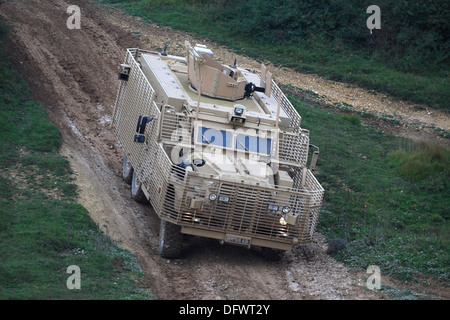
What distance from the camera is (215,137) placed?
14273 mm

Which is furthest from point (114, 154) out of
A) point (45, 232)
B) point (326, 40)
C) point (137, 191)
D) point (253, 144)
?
point (326, 40)

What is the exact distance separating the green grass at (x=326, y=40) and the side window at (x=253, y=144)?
13033 mm

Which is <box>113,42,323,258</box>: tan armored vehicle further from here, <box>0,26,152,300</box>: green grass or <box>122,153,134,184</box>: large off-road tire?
<box>0,26,152,300</box>: green grass

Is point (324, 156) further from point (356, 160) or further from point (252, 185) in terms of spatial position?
point (252, 185)

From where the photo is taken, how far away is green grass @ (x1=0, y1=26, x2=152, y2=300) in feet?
35.6

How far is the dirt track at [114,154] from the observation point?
1213 centimetres

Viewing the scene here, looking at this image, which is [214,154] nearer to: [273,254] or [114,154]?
[273,254]

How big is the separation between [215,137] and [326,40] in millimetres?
→ 17643

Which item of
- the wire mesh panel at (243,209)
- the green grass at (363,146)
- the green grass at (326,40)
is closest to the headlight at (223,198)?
the wire mesh panel at (243,209)

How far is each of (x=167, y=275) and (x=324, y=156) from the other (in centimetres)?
874

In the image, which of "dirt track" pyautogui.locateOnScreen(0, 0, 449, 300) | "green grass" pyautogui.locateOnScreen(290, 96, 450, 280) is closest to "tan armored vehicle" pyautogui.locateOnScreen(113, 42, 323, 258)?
"dirt track" pyautogui.locateOnScreen(0, 0, 449, 300)

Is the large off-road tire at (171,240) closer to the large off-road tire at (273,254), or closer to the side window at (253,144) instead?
the large off-road tire at (273,254)

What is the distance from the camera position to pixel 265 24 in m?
31.7
